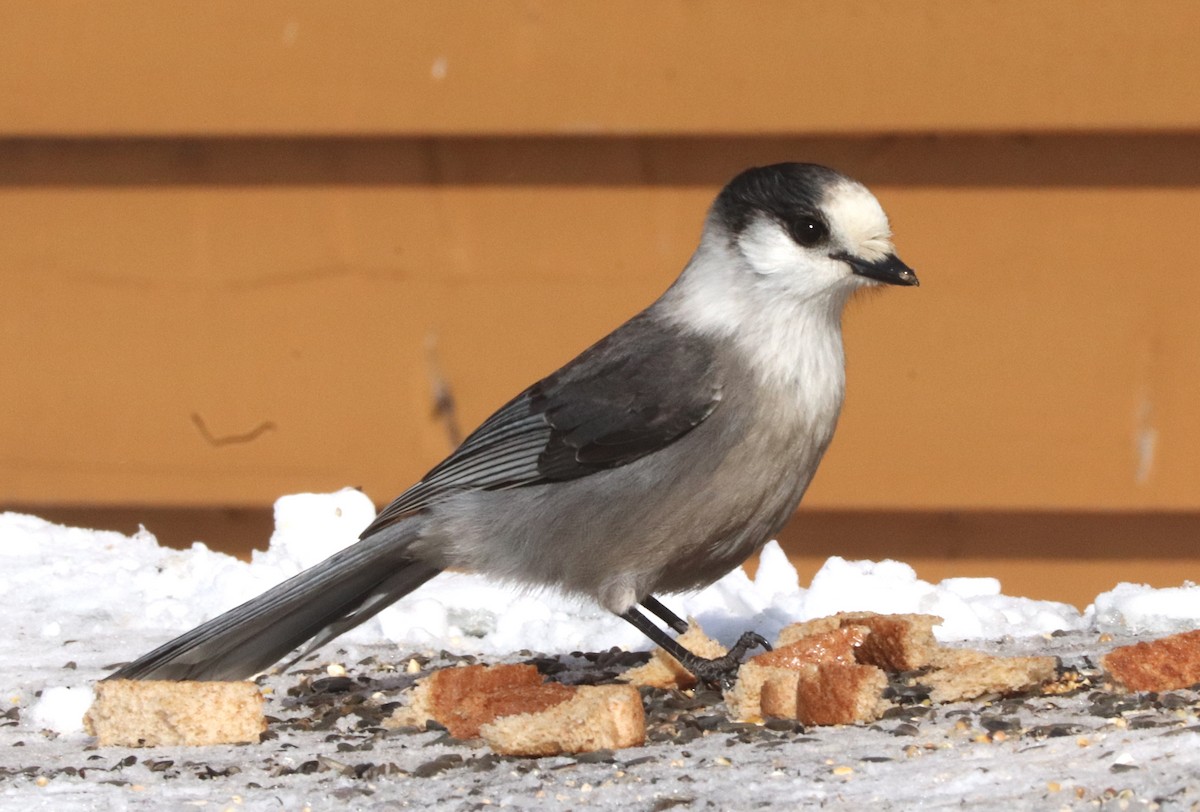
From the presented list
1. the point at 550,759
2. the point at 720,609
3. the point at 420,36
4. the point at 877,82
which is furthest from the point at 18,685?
the point at 877,82

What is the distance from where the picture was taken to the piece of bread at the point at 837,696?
323cm

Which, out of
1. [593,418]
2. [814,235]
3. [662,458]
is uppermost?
[814,235]

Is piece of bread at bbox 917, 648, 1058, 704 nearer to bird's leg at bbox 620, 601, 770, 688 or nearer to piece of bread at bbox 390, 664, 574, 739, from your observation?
bird's leg at bbox 620, 601, 770, 688

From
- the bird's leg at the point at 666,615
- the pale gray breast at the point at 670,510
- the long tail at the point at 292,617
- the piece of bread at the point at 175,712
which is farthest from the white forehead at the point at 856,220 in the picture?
the piece of bread at the point at 175,712

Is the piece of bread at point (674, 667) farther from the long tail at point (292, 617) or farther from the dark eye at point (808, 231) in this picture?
the dark eye at point (808, 231)

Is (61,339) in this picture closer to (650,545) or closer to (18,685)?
(18,685)

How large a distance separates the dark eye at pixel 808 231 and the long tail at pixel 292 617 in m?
1.06

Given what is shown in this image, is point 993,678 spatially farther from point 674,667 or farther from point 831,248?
point 831,248

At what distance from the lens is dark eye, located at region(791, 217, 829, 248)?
143 inches

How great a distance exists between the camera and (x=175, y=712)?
3.38m

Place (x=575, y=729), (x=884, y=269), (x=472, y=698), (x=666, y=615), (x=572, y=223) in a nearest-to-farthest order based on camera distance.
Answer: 1. (x=575, y=729)
2. (x=472, y=698)
3. (x=884, y=269)
4. (x=666, y=615)
5. (x=572, y=223)

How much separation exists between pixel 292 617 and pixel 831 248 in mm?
1349

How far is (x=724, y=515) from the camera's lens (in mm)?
3562

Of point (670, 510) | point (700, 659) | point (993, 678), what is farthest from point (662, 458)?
point (993, 678)
